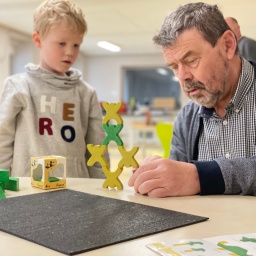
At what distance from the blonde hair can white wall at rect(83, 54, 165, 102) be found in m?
8.47

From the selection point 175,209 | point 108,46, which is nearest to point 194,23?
point 175,209

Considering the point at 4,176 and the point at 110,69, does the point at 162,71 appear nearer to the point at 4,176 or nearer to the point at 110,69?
the point at 110,69

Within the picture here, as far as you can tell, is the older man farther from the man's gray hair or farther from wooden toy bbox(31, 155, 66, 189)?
wooden toy bbox(31, 155, 66, 189)

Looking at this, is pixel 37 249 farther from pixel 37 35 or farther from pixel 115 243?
pixel 37 35

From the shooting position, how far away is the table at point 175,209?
Answer: 0.68 m

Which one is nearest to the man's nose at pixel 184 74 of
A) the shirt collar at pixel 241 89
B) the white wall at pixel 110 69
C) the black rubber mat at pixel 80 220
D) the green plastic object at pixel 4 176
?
the shirt collar at pixel 241 89

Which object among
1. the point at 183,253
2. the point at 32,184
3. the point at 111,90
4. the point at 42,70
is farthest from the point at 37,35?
the point at 111,90

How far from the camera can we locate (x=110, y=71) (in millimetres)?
10500

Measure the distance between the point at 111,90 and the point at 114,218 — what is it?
9705 millimetres

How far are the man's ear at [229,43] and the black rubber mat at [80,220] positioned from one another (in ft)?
2.26

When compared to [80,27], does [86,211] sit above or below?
below

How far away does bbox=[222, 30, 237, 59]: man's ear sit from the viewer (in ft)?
4.62

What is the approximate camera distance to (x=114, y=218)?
0.86 meters

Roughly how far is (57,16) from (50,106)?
0.37 metres
